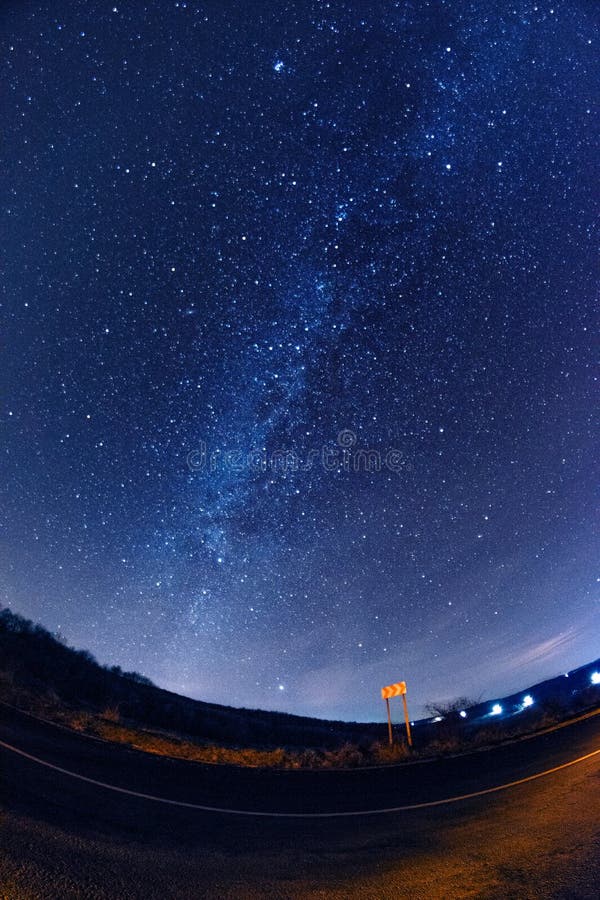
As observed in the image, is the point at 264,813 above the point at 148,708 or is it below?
above

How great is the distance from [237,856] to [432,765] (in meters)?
7.59

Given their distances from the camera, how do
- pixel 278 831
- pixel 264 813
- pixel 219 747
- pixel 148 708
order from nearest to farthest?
pixel 278 831
pixel 264 813
pixel 219 747
pixel 148 708

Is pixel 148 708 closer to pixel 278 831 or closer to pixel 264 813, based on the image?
pixel 264 813

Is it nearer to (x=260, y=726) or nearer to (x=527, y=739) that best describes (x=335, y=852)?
(x=527, y=739)

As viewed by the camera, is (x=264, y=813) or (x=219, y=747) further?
(x=219, y=747)

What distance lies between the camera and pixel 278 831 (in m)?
6.78

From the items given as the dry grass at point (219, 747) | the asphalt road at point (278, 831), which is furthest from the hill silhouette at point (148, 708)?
the asphalt road at point (278, 831)

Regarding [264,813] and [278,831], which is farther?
[264,813]

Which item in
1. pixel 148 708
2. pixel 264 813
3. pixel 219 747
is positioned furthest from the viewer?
pixel 148 708

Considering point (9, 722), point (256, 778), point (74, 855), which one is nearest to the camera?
point (74, 855)

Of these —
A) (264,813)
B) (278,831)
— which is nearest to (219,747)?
(264,813)

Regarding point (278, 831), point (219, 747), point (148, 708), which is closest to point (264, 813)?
point (278, 831)

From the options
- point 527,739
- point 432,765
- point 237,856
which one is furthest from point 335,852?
point 527,739

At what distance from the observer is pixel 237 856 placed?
5848mm
